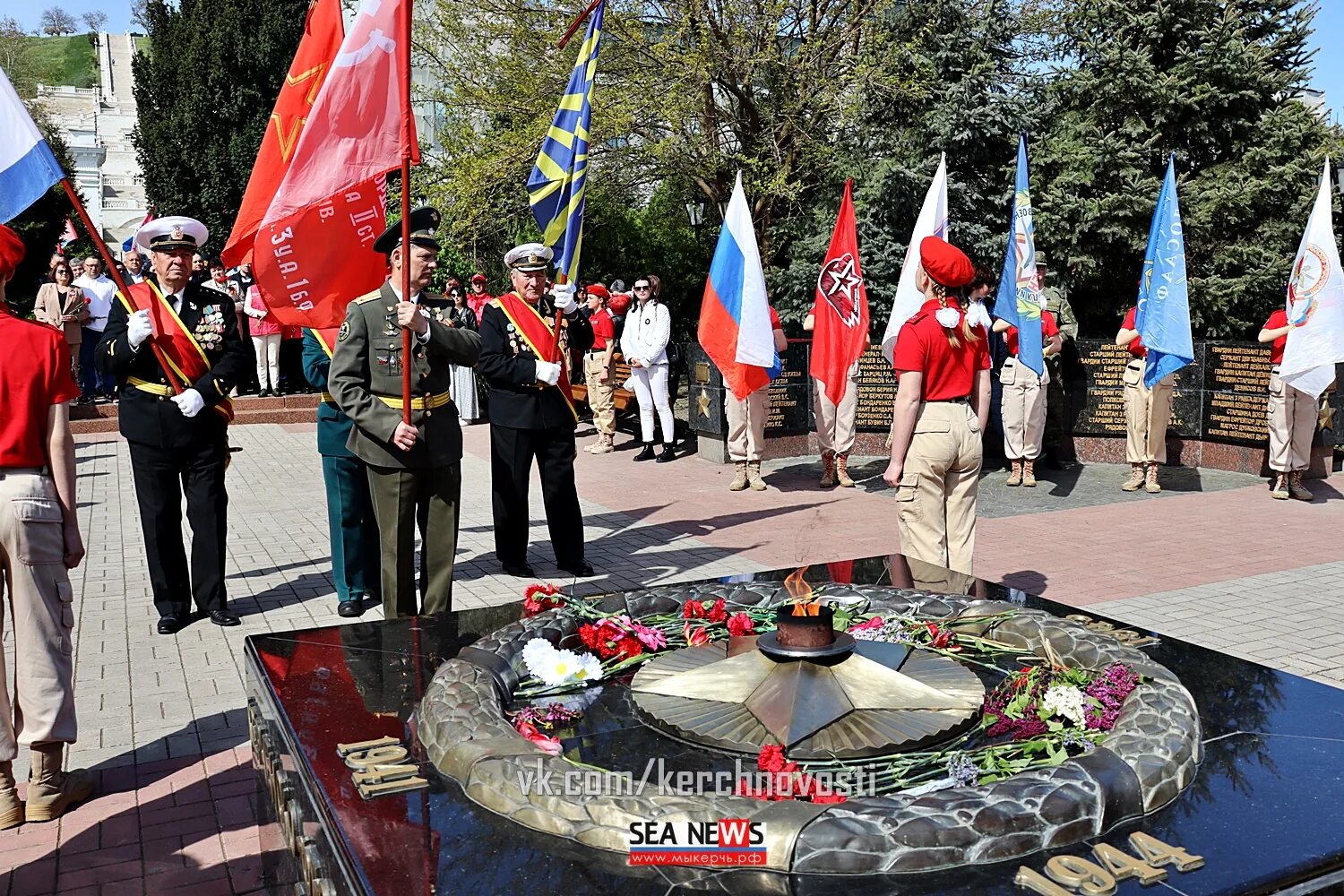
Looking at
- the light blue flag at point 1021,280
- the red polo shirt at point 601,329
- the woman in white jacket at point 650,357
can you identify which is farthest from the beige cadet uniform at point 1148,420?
the red polo shirt at point 601,329

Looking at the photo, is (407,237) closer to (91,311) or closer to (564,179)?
(564,179)

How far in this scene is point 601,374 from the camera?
14.2m

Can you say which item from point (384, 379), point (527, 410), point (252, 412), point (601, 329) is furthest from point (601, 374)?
point (384, 379)

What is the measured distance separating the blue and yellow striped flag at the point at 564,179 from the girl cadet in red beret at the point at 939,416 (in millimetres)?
2243

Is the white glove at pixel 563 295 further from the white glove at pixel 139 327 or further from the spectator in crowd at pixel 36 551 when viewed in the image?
the spectator in crowd at pixel 36 551

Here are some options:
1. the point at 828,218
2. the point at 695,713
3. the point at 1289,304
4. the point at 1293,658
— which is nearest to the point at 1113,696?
the point at 695,713

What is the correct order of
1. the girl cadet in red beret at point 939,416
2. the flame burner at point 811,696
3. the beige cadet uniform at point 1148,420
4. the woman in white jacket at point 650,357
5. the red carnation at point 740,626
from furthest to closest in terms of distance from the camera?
the woman in white jacket at point 650,357
the beige cadet uniform at point 1148,420
the girl cadet in red beret at point 939,416
the red carnation at point 740,626
the flame burner at point 811,696

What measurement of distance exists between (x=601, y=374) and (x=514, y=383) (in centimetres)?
708

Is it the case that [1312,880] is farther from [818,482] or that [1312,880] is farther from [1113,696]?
[818,482]

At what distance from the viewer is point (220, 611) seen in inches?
256

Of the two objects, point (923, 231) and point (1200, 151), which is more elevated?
point (1200, 151)

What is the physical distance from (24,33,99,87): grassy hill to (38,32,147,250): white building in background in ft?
14.4

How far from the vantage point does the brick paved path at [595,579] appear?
12.8 ft

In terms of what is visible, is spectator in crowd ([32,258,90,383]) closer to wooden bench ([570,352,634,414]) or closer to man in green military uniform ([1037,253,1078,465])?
wooden bench ([570,352,634,414])
